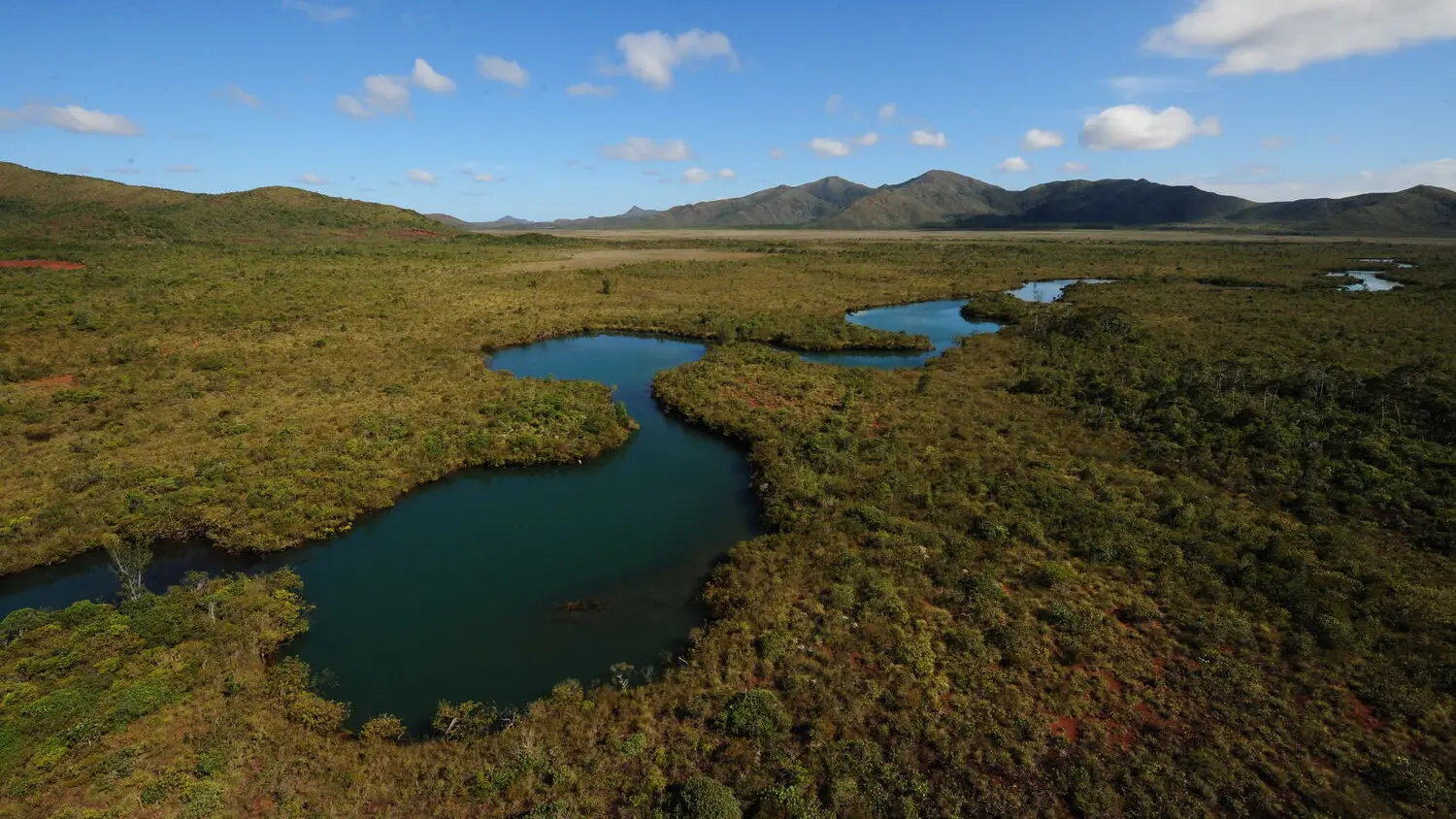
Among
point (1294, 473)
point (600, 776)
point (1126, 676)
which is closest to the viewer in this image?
point (600, 776)

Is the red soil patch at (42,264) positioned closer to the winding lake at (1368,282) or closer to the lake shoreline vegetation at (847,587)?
the lake shoreline vegetation at (847,587)

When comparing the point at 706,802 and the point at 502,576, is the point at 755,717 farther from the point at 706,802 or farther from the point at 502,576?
the point at 502,576

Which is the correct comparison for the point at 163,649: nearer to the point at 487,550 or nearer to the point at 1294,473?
the point at 487,550

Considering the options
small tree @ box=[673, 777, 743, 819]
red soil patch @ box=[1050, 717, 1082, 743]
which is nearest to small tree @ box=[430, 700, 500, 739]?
small tree @ box=[673, 777, 743, 819]

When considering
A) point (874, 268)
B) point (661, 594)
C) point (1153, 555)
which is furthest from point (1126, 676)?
point (874, 268)

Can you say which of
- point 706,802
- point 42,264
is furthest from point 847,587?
point 42,264

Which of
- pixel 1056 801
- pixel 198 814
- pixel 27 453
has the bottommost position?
pixel 1056 801

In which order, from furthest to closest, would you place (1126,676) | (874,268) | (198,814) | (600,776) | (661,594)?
1. (874,268)
2. (661,594)
3. (1126,676)
4. (600,776)
5. (198,814)
